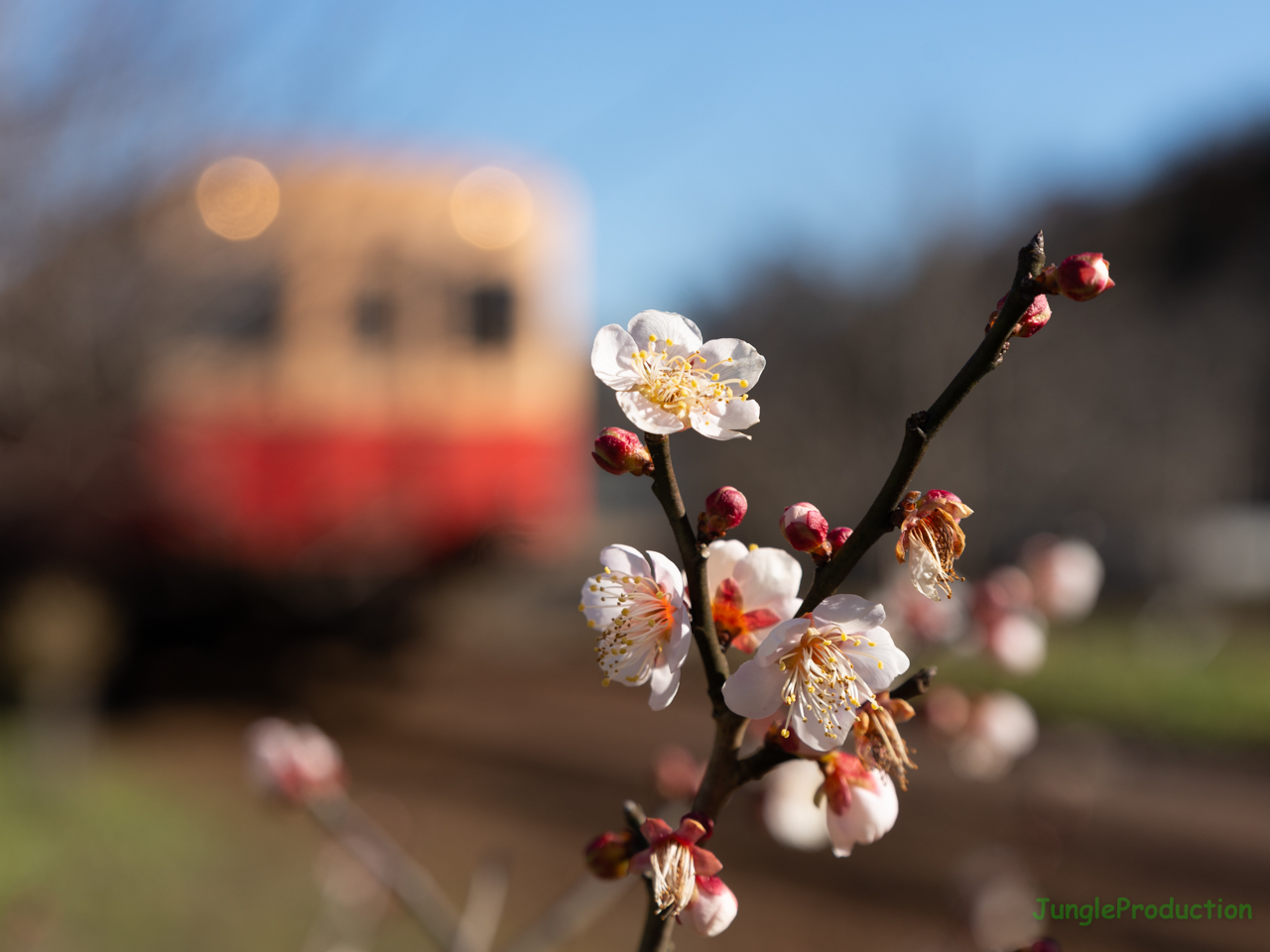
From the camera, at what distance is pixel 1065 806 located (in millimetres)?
4008

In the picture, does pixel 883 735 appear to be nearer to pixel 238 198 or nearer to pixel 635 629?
pixel 635 629

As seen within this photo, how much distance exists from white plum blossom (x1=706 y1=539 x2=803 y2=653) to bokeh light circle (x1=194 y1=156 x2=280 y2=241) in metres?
5.07

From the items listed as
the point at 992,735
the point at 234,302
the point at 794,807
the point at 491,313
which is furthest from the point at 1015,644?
A: the point at 491,313

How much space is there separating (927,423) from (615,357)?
0.77 ft

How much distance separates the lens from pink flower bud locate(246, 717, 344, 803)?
3.97 ft

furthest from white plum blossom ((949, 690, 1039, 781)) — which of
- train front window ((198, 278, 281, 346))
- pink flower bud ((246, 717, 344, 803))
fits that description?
train front window ((198, 278, 281, 346))

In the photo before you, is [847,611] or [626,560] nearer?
[847,611]

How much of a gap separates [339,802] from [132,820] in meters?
4.36

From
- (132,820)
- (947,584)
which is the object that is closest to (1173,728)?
(132,820)

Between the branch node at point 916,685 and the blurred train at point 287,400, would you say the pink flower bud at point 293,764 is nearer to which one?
the branch node at point 916,685

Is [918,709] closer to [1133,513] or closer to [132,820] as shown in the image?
[132,820]

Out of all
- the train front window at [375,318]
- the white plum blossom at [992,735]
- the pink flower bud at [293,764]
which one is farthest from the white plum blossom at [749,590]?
the train front window at [375,318]

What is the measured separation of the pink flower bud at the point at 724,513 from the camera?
672 millimetres

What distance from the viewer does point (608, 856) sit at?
2.35 feet
